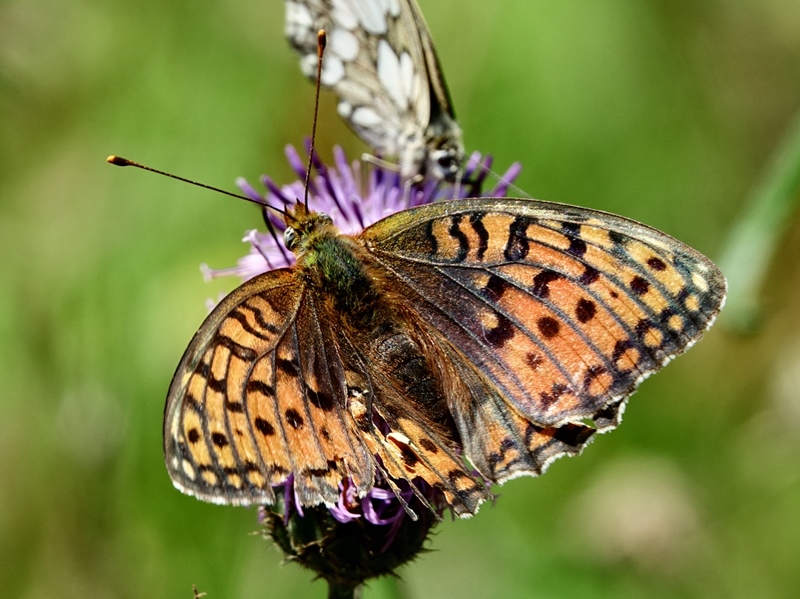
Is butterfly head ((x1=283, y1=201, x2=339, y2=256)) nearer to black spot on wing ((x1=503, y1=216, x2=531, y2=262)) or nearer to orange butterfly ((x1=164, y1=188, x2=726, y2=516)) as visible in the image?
orange butterfly ((x1=164, y1=188, x2=726, y2=516))

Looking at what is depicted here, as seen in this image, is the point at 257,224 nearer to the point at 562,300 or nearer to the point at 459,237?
the point at 459,237

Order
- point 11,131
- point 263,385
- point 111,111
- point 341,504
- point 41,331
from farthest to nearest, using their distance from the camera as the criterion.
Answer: point 111,111 < point 11,131 < point 41,331 < point 341,504 < point 263,385

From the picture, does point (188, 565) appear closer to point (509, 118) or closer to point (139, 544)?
point (139, 544)

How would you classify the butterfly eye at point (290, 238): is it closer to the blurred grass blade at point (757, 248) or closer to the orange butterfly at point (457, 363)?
the orange butterfly at point (457, 363)

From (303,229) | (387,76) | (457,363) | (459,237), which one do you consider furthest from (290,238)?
(387,76)

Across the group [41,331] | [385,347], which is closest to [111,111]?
[41,331]

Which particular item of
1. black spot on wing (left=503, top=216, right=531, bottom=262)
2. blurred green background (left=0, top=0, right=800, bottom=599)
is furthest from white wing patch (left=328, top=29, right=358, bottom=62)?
black spot on wing (left=503, top=216, right=531, bottom=262)

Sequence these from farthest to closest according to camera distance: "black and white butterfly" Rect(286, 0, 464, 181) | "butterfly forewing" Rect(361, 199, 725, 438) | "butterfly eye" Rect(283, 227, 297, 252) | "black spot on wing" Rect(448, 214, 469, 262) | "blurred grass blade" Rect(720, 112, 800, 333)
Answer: "black and white butterfly" Rect(286, 0, 464, 181), "blurred grass blade" Rect(720, 112, 800, 333), "butterfly eye" Rect(283, 227, 297, 252), "black spot on wing" Rect(448, 214, 469, 262), "butterfly forewing" Rect(361, 199, 725, 438)
